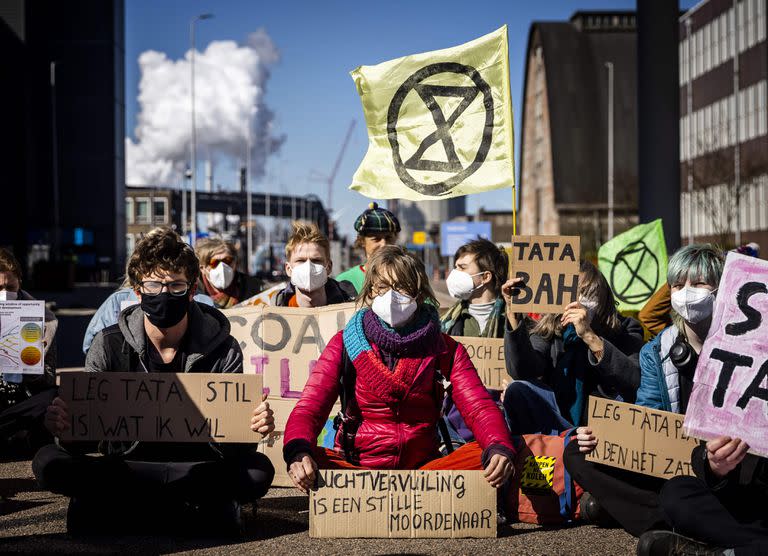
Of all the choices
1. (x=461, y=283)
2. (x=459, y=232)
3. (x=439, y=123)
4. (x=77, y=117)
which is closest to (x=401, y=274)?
(x=461, y=283)

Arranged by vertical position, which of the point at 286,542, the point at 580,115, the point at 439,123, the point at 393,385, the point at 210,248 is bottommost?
the point at 286,542

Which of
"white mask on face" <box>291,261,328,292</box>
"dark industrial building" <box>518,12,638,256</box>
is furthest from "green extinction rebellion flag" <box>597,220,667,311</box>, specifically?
"dark industrial building" <box>518,12,638,256</box>

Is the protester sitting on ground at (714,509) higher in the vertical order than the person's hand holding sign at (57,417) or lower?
lower

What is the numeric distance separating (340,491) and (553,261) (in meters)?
1.81

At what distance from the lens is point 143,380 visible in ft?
16.3

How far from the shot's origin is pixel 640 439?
4809 millimetres

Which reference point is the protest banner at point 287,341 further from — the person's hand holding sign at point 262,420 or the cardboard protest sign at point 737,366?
the cardboard protest sign at point 737,366

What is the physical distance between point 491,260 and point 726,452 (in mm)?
2592

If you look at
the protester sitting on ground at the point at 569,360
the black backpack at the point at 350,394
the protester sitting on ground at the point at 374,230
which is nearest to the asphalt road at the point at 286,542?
the black backpack at the point at 350,394

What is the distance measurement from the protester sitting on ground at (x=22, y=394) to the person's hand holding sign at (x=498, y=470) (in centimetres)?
240

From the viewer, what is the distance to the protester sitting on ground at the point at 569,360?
5461 millimetres

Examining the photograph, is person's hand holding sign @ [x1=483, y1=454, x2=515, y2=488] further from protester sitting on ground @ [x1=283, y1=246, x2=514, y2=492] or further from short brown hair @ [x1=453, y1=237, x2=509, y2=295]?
short brown hair @ [x1=453, y1=237, x2=509, y2=295]

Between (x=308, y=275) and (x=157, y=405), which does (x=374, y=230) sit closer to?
(x=308, y=275)

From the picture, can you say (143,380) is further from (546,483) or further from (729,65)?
(729,65)
